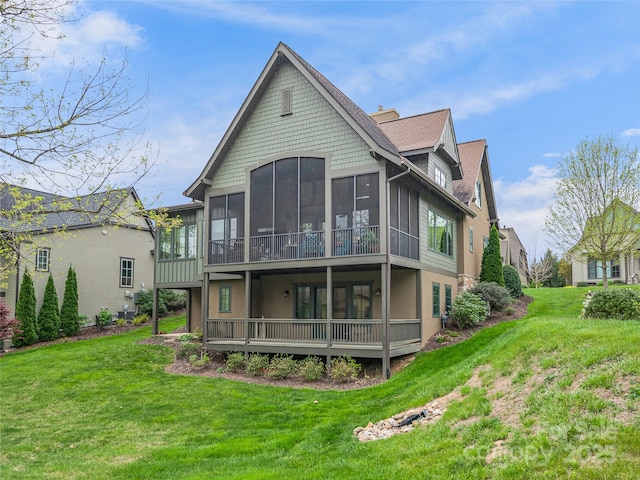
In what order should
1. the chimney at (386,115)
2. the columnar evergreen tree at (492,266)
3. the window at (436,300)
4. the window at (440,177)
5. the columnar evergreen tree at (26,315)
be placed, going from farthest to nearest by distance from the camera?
1. the chimney at (386,115)
2. the columnar evergreen tree at (26,315)
3. the columnar evergreen tree at (492,266)
4. the window at (440,177)
5. the window at (436,300)

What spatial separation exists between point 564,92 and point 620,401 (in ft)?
45.3

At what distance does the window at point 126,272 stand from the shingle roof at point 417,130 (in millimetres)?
15904

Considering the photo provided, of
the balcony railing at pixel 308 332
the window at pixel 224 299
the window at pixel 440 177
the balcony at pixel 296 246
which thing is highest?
the window at pixel 440 177

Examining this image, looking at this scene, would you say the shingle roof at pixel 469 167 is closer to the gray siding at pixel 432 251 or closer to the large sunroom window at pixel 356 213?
the gray siding at pixel 432 251

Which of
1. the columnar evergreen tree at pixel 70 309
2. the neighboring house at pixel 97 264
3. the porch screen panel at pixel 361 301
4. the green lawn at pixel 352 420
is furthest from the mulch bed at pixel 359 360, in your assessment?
the neighboring house at pixel 97 264

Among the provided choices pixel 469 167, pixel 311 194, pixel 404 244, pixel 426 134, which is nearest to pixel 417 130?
pixel 426 134

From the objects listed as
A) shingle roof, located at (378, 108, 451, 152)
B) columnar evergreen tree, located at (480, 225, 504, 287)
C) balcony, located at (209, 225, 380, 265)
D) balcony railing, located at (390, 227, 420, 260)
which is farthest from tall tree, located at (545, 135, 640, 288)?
balcony, located at (209, 225, 380, 265)

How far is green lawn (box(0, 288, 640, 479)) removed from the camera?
5.77 metres

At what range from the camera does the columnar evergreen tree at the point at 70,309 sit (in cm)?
2425

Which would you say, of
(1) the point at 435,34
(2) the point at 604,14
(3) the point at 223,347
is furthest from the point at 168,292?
(2) the point at 604,14

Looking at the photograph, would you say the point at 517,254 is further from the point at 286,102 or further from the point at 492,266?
the point at 286,102

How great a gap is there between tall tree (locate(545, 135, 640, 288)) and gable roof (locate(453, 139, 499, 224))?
352 centimetres

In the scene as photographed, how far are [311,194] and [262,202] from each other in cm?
169

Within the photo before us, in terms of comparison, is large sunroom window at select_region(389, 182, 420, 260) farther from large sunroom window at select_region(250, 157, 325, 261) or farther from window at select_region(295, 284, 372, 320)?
large sunroom window at select_region(250, 157, 325, 261)
